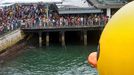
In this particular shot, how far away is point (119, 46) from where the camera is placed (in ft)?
26.5

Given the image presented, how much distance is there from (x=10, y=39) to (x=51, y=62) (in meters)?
6.32

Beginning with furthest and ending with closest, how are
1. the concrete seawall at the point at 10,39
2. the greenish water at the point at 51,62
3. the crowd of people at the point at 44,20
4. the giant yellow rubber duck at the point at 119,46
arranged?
the crowd of people at the point at 44,20 → the concrete seawall at the point at 10,39 → the greenish water at the point at 51,62 → the giant yellow rubber duck at the point at 119,46

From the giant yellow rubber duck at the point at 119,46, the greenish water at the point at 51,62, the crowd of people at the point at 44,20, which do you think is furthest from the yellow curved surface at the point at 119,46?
the crowd of people at the point at 44,20

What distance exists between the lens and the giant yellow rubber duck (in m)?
Result: 7.88

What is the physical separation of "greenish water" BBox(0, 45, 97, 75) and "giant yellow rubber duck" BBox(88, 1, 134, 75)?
72.9ft

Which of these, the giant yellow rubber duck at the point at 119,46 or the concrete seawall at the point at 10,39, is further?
the concrete seawall at the point at 10,39

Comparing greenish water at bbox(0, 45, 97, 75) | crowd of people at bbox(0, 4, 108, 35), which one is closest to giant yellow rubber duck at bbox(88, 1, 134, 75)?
Result: greenish water at bbox(0, 45, 97, 75)

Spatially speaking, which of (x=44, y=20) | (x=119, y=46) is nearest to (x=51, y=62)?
(x=44, y=20)

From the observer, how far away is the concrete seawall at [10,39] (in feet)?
127

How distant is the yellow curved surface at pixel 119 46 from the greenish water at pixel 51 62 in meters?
22.2

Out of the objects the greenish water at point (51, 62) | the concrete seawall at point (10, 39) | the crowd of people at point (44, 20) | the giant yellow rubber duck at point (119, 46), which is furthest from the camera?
the crowd of people at point (44, 20)

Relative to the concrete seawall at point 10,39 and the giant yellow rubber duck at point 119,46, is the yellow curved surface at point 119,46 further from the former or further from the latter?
the concrete seawall at point 10,39

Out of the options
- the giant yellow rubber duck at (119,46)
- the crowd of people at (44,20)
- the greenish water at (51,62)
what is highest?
the giant yellow rubber duck at (119,46)

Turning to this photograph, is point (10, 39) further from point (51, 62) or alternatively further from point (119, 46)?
point (119, 46)
